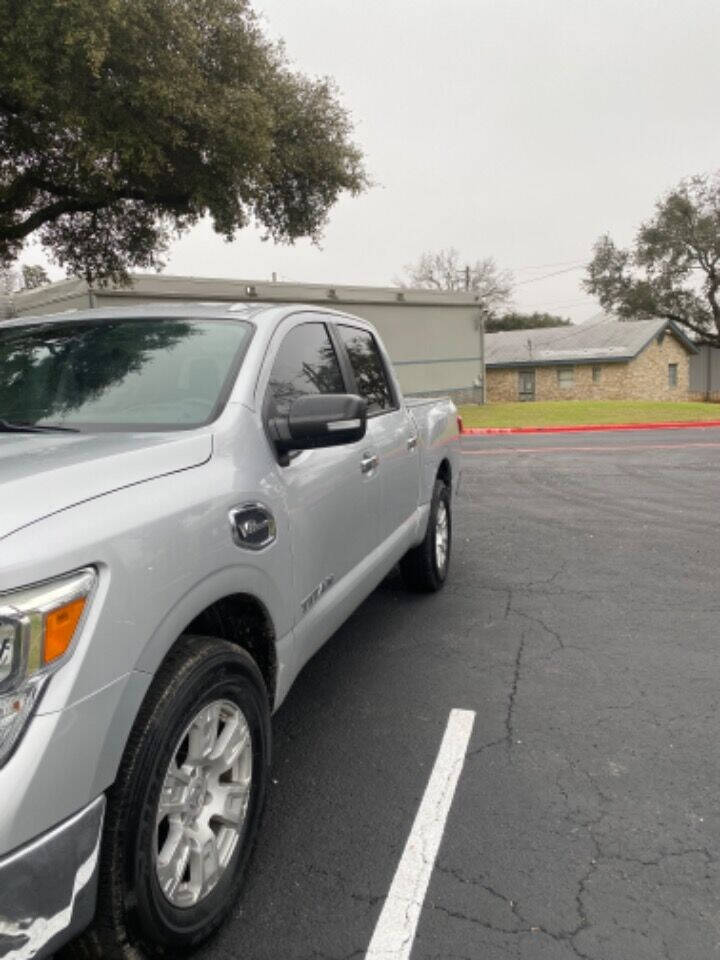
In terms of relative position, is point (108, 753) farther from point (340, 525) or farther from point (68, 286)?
point (68, 286)

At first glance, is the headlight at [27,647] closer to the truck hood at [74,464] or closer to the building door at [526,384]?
the truck hood at [74,464]

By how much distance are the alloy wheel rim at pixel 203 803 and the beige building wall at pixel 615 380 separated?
1567 inches

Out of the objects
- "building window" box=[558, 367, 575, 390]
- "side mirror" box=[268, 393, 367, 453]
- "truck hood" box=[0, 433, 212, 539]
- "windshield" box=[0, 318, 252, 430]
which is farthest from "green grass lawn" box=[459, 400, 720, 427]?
"truck hood" box=[0, 433, 212, 539]

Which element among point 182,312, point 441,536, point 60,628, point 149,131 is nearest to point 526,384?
point 149,131

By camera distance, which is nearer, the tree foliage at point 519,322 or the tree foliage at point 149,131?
the tree foliage at point 149,131

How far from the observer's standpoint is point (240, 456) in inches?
94.1

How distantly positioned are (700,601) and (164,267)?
611 inches

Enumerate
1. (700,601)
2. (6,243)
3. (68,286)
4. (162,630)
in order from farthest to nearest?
(68,286) → (6,243) → (700,601) → (162,630)

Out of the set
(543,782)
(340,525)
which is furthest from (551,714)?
(340,525)

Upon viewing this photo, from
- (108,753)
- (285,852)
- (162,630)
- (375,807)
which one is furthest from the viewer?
(375,807)

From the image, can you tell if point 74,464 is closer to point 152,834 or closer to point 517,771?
point 152,834

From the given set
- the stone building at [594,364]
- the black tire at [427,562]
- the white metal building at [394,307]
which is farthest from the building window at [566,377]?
the black tire at [427,562]

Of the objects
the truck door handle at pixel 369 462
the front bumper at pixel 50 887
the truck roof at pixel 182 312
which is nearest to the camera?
the front bumper at pixel 50 887

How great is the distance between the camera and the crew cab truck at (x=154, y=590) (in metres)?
1.51
